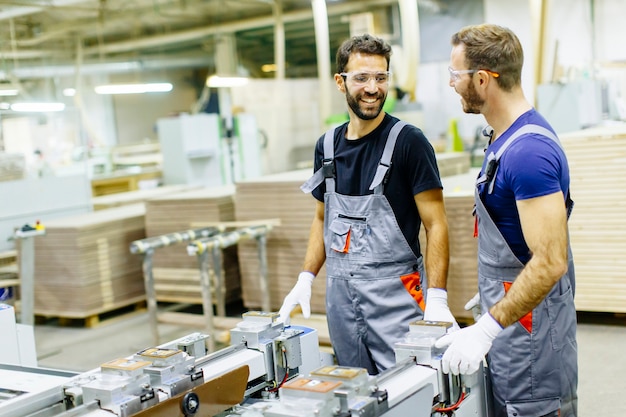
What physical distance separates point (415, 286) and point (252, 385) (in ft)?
2.82

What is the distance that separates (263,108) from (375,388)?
9.83 metres

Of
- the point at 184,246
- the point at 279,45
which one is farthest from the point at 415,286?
the point at 279,45

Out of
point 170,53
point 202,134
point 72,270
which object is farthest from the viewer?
point 170,53

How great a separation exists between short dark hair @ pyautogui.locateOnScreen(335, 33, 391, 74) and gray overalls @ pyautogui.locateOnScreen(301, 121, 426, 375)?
31cm

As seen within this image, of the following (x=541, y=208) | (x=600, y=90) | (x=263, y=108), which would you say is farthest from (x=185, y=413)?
(x=263, y=108)

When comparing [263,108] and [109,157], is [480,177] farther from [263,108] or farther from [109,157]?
[109,157]

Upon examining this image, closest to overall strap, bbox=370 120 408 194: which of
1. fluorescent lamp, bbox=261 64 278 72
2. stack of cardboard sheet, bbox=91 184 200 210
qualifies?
stack of cardboard sheet, bbox=91 184 200 210

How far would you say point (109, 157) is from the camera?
12844mm

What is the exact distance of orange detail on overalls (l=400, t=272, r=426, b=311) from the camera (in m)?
2.71

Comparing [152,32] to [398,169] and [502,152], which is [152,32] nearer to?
[398,169]

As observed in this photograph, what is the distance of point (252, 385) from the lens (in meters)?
2.14

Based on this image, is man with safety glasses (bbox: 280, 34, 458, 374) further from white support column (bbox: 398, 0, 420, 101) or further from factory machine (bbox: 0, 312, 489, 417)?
white support column (bbox: 398, 0, 420, 101)

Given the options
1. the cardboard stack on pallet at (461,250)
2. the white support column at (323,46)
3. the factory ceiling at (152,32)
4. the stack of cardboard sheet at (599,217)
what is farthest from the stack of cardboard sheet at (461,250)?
the factory ceiling at (152,32)

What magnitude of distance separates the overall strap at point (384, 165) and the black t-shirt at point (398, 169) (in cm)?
2
